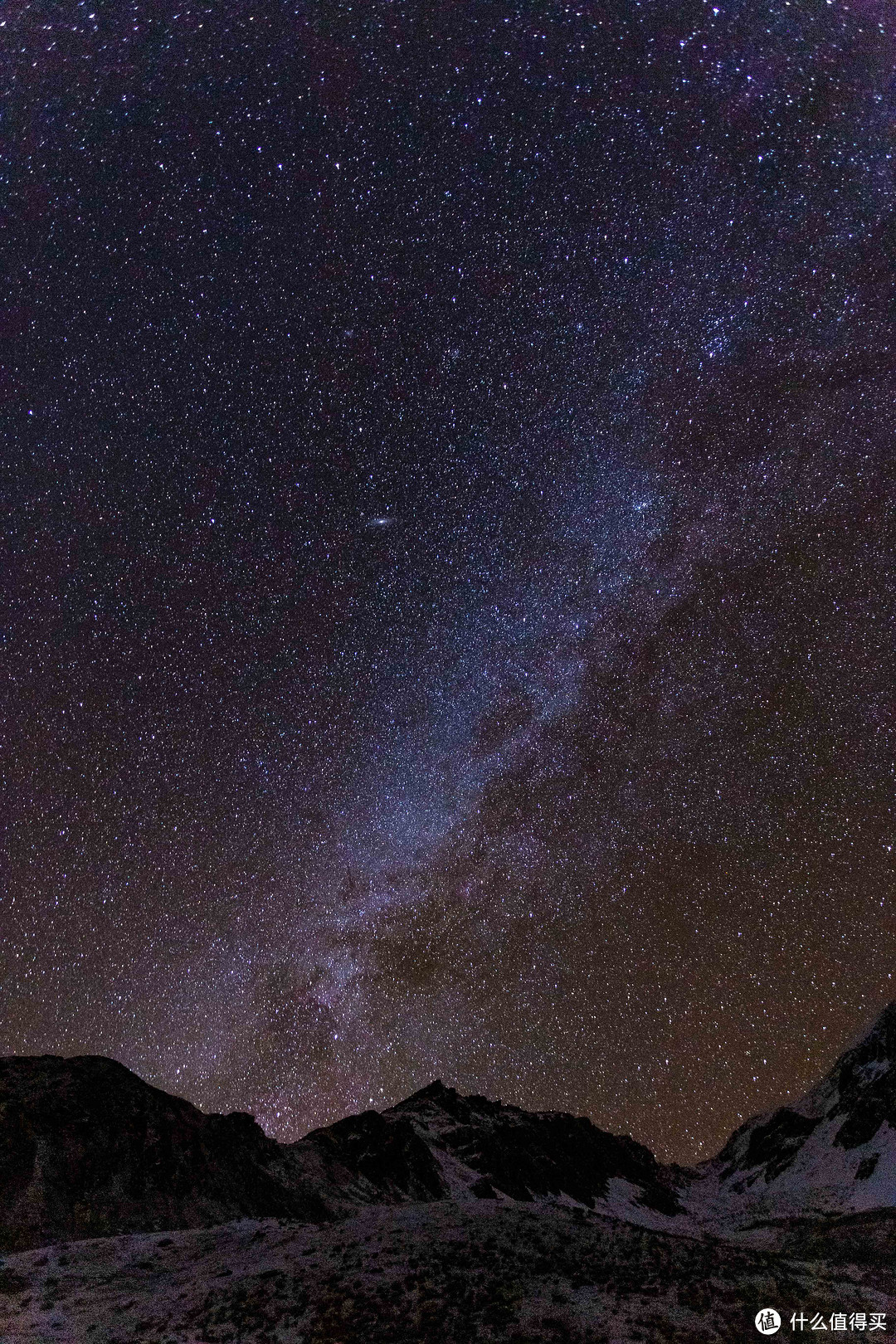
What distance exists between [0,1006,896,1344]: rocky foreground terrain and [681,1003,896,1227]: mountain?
1.63 meters

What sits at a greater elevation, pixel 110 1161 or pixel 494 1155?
pixel 110 1161

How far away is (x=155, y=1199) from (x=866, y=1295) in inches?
1189

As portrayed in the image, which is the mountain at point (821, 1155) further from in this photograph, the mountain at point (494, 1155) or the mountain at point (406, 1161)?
the mountain at point (494, 1155)

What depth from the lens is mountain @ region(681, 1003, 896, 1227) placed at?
266ft

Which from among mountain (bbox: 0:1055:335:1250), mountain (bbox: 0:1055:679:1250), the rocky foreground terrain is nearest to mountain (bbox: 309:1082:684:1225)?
mountain (bbox: 0:1055:679:1250)

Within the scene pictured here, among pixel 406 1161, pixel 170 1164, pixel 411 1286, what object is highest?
pixel 170 1164

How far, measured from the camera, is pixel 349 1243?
2222cm

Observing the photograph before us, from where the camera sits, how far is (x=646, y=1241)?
75.3ft

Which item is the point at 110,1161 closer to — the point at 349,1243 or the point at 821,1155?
the point at 349,1243

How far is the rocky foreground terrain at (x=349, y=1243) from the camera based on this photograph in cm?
1788

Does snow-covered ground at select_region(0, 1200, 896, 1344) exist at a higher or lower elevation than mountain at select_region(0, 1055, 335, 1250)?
lower

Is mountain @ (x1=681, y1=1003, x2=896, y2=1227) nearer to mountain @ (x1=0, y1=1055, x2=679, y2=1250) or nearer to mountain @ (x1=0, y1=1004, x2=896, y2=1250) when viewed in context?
mountain @ (x1=0, y1=1004, x2=896, y2=1250)

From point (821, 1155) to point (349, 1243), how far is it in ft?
308

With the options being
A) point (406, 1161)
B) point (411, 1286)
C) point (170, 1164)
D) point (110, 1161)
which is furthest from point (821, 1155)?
point (411, 1286)
